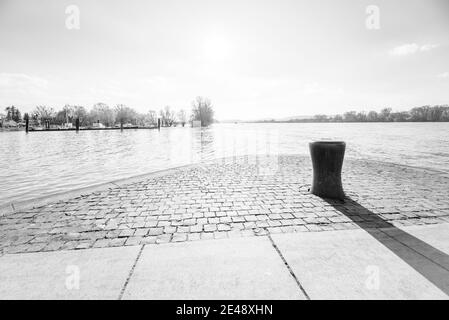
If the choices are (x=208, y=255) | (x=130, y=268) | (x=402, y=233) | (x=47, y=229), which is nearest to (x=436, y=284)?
(x=402, y=233)

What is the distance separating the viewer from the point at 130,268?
2.59m

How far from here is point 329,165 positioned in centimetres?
516

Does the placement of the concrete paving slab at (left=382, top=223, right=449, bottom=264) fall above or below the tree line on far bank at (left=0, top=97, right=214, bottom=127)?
below

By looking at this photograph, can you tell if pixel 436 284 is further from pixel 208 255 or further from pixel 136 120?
pixel 136 120

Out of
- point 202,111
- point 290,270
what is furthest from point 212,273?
point 202,111

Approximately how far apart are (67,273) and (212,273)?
59.8 inches

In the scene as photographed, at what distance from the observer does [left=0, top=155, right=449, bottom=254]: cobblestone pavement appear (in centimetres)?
342

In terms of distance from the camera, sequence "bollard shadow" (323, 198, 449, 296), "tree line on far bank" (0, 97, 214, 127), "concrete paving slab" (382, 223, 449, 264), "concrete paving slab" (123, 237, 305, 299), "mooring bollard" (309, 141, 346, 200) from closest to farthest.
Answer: "concrete paving slab" (123, 237, 305, 299) < "bollard shadow" (323, 198, 449, 296) < "concrete paving slab" (382, 223, 449, 264) < "mooring bollard" (309, 141, 346, 200) < "tree line on far bank" (0, 97, 214, 127)

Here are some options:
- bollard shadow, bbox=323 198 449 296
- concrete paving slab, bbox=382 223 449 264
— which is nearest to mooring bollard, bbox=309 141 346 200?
bollard shadow, bbox=323 198 449 296

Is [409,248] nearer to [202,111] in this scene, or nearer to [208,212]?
[208,212]

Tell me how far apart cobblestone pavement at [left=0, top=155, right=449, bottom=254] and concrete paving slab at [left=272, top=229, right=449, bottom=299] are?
405mm

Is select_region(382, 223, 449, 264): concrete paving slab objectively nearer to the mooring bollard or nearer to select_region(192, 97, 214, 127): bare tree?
the mooring bollard

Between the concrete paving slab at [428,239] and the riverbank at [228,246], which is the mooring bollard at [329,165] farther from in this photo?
the concrete paving slab at [428,239]

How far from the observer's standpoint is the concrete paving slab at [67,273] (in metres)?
2.22
